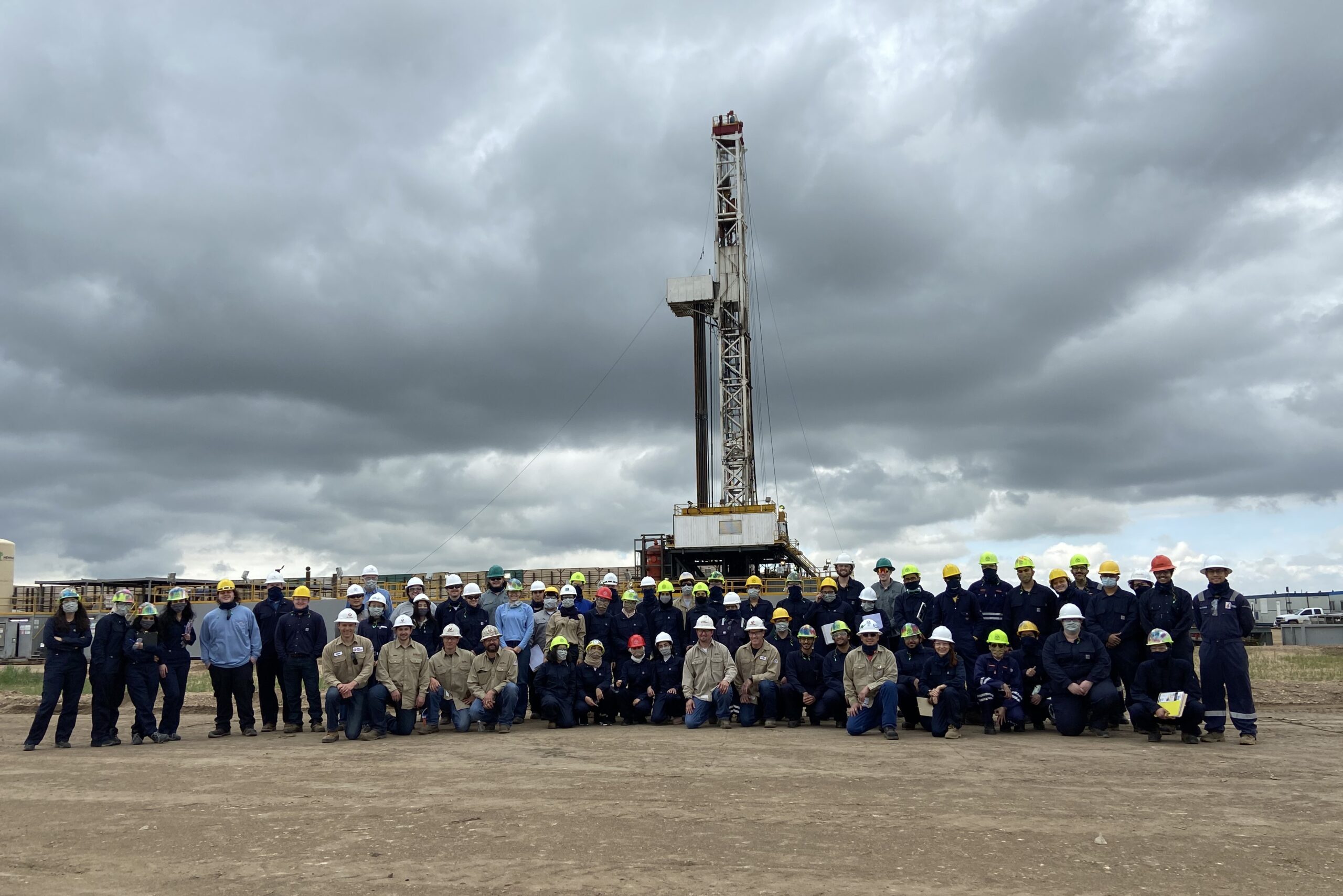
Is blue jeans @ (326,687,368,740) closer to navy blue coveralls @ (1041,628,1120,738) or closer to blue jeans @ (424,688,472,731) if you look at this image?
blue jeans @ (424,688,472,731)

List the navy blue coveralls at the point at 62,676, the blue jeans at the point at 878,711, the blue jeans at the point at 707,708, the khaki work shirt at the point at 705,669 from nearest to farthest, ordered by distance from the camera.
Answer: the blue jeans at the point at 878,711 → the navy blue coveralls at the point at 62,676 → the blue jeans at the point at 707,708 → the khaki work shirt at the point at 705,669

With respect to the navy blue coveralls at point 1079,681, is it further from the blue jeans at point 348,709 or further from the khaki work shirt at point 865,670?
the blue jeans at point 348,709

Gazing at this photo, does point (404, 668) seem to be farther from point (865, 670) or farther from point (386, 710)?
point (865, 670)

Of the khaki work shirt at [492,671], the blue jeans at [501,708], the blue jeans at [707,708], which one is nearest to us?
the blue jeans at [501,708]

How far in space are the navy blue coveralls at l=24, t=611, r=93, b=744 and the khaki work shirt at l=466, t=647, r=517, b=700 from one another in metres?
4.47

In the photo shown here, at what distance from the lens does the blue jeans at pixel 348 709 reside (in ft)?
36.4

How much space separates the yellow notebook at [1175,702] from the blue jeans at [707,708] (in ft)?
16.3

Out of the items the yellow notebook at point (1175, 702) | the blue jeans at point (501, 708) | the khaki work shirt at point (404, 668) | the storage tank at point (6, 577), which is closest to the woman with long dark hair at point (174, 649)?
the khaki work shirt at point (404, 668)

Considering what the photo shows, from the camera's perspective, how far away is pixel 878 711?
11148mm

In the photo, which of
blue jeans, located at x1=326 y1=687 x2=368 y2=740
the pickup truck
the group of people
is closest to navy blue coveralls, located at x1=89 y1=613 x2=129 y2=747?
the group of people

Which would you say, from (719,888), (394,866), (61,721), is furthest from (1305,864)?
(61,721)

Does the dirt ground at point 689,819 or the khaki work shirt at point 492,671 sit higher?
the khaki work shirt at point 492,671

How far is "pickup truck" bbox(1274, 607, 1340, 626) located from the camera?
47656 millimetres

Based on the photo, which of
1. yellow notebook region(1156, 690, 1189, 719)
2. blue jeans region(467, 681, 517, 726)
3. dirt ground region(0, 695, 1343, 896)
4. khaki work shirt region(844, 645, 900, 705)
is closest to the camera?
dirt ground region(0, 695, 1343, 896)
